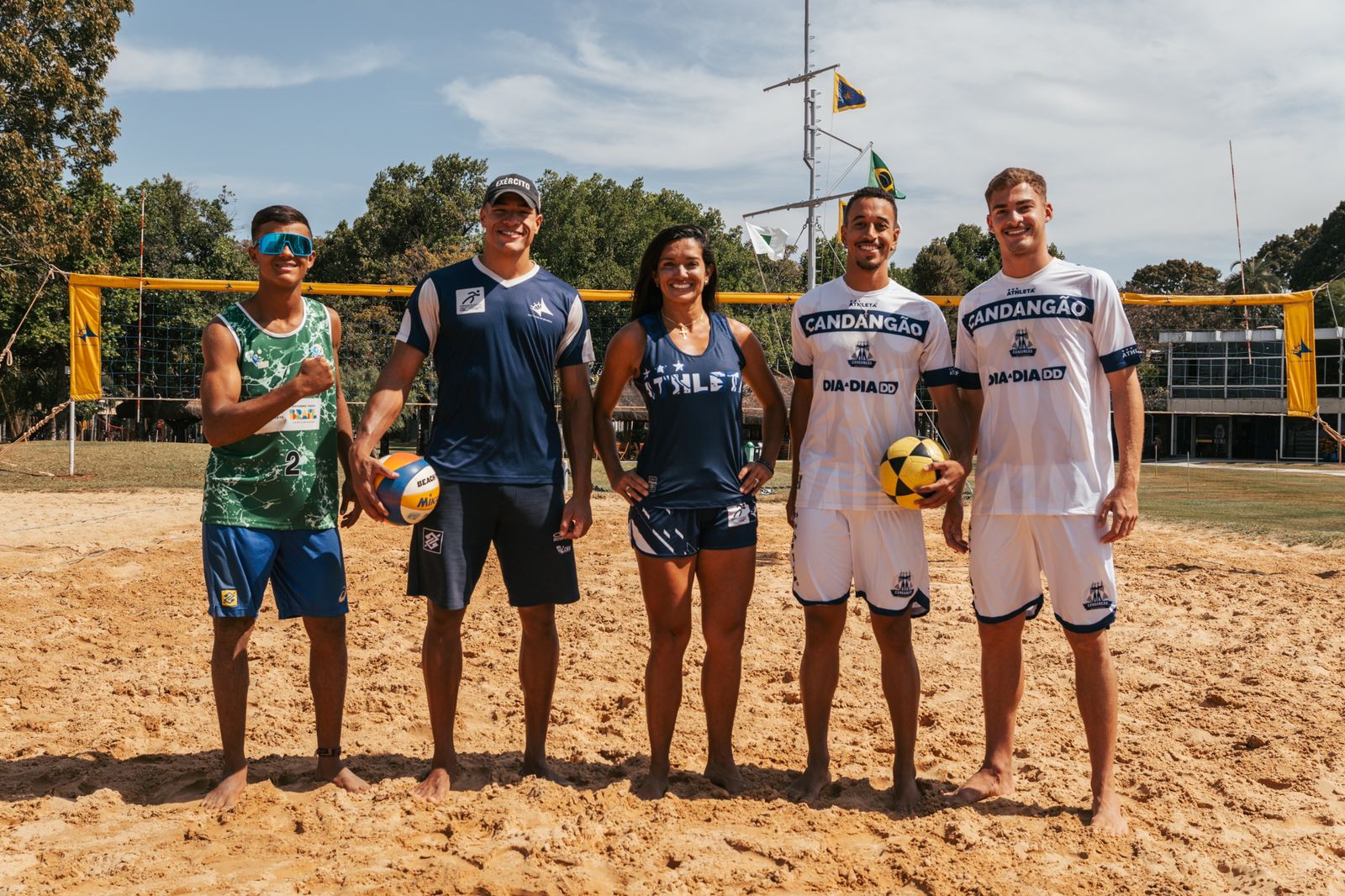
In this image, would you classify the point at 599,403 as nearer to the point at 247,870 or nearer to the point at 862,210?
the point at 862,210

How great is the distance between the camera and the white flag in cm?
2141

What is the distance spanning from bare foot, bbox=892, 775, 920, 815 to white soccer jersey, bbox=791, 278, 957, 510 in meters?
0.91

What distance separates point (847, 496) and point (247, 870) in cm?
206

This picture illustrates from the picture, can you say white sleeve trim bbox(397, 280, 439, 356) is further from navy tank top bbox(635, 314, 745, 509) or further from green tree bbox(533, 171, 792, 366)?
green tree bbox(533, 171, 792, 366)

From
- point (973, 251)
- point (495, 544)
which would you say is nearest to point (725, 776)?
point (495, 544)

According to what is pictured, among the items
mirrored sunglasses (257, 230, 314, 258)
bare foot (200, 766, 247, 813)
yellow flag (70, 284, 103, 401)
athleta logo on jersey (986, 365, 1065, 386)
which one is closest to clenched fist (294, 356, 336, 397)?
mirrored sunglasses (257, 230, 314, 258)

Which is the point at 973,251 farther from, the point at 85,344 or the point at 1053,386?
the point at 1053,386

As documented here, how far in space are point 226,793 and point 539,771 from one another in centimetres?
101

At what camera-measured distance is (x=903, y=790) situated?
3223 millimetres

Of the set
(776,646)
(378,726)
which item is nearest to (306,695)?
(378,726)

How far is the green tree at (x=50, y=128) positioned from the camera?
20.4 meters

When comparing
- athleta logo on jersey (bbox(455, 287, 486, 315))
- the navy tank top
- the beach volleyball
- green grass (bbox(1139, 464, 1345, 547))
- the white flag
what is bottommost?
green grass (bbox(1139, 464, 1345, 547))

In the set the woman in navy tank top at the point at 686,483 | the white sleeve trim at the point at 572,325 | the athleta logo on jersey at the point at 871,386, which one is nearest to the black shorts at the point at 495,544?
the woman in navy tank top at the point at 686,483

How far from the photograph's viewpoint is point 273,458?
321 centimetres
